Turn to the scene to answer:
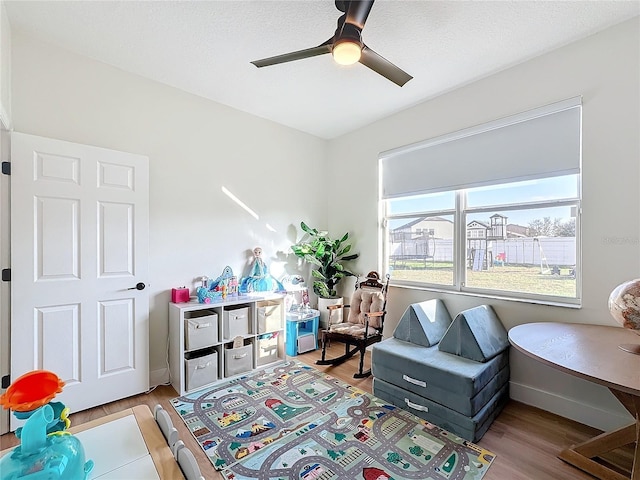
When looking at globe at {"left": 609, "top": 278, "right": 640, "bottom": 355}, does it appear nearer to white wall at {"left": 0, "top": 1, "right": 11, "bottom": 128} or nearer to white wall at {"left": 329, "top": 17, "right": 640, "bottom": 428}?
white wall at {"left": 329, "top": 17, "right": 640, "bottom": 428}

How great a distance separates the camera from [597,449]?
5.78ft

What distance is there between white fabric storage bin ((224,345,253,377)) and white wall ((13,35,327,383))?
63 centimetres

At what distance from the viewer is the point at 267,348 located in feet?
10.6

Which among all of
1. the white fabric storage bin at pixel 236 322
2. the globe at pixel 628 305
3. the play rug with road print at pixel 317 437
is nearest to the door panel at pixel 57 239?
the white fabric storage bin at pixel 236 322

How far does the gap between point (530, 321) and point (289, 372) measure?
7.61 ft

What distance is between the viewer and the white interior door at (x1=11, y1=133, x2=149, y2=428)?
2133 mm

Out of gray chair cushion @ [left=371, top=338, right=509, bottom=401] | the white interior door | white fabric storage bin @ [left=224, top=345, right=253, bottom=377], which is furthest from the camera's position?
white fabric storage bin @ [left=224, top=345, right=253, bottom=377]

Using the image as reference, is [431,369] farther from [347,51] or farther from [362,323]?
[347,51]

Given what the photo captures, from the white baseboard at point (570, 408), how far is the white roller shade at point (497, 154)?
5.93 ft

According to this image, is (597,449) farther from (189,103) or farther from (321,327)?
(189,103)

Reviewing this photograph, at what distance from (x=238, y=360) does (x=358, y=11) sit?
3.05m

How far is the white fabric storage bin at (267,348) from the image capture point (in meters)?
3.17

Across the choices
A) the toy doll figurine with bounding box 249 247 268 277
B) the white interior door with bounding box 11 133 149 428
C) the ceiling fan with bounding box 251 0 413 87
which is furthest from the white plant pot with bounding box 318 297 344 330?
the ceiling fan with bounding box 251 0 413 87

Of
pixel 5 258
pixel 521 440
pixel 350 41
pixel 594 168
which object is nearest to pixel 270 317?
pixel 5 258
